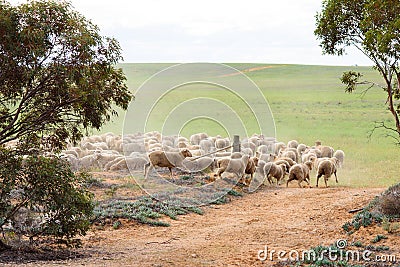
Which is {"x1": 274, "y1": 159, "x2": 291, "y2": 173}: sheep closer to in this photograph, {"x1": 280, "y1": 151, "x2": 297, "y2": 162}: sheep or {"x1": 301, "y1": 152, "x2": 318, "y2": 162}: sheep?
{"x1": 301, "y1": 152, "x2": 318, "y2": 162}: sheep

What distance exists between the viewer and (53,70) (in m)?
10.5

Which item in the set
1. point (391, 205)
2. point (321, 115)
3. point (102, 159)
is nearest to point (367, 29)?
point (391, 205)

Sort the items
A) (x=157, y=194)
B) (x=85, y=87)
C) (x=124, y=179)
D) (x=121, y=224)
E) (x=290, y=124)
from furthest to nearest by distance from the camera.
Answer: (x=290, y=124) < (x=124, y=179) < (x=157, y=194) < (x=121, y=224) < (x=85, y=87)

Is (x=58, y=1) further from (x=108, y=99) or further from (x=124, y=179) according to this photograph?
(x=124, y=179)

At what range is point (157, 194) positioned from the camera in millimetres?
17625

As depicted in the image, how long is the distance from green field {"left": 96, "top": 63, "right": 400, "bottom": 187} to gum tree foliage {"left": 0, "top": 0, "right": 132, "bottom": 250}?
14.3 meters

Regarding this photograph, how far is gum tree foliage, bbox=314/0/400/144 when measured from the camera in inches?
535

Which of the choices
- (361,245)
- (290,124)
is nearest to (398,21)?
(361,245)

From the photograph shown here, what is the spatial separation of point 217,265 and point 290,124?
41133mm

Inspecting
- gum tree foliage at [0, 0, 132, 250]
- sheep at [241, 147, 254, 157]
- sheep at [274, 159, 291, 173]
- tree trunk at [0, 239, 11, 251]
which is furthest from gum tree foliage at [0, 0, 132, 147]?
sheep at [241, 147, 254, 157]

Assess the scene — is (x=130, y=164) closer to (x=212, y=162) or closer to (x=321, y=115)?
(x=212, y=162)

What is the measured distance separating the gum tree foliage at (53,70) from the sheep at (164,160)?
25.6 feet

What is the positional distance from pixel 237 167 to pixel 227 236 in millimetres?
7178

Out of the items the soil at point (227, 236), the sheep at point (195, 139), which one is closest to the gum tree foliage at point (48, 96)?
the soil at point (227, 236)
